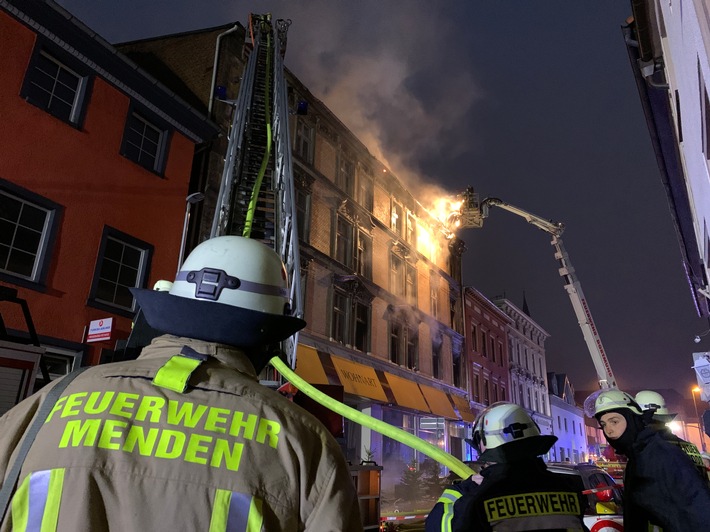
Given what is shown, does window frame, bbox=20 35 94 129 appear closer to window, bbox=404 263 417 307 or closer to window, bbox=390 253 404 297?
window, bbox=390 253 404 297

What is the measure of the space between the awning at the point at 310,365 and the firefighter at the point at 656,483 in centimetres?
1006

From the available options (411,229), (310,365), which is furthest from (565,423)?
(310,365)

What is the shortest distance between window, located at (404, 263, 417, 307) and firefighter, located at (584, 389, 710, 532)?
1759 centimetres

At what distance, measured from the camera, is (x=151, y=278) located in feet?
34.5

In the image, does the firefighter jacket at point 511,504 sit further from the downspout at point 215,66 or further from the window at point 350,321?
the window at point 350,321

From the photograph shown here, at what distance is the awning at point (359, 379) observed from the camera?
15.0 metres

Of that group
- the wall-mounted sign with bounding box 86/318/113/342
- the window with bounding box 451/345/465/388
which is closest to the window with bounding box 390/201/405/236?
the window with bounding box 451/345/465/388

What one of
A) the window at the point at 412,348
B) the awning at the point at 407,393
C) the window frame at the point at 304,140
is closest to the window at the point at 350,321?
the awning at the point at 407,393

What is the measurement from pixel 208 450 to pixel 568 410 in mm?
48180

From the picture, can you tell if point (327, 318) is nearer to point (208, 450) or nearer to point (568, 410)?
point (208, 450)

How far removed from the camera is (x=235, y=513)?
118cm

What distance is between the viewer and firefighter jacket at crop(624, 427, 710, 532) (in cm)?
279

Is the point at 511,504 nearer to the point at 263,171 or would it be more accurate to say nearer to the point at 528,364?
the point at 263,171

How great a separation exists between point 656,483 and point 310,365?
11.1m
